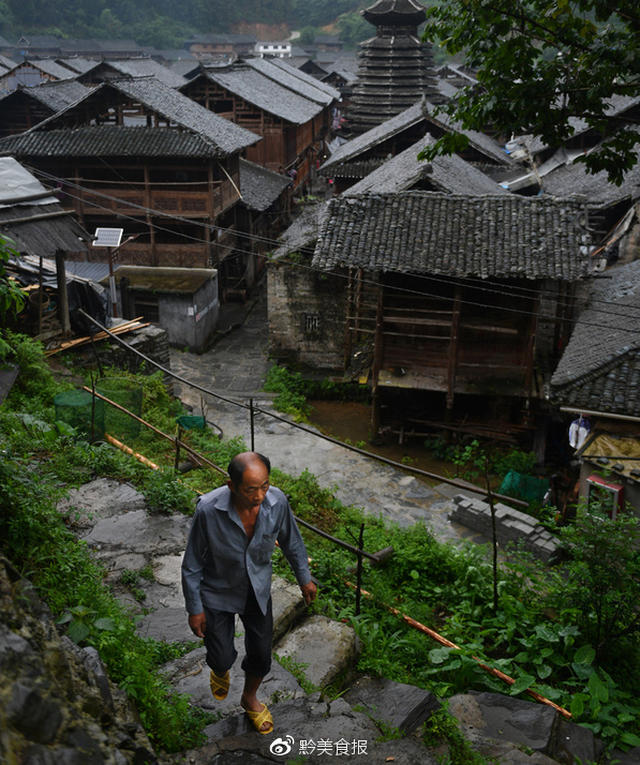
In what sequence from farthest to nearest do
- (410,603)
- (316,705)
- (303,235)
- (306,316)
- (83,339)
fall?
1. (303,235)
2. (306,316)
3. (83,339)
4. (410,603)
5. (316,705)

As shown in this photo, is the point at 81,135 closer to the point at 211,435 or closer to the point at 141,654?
the point at 211,435

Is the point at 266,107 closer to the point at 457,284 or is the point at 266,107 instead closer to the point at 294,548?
the point at 457,284

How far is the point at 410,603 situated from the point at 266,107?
111ft

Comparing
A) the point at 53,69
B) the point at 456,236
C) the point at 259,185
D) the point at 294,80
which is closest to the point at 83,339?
the point at 456,236

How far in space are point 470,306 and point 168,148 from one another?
13241 millimetres

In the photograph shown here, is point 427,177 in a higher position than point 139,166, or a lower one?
lower

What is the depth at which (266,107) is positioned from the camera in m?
36.2

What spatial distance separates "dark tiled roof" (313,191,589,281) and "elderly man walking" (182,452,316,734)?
12.3m

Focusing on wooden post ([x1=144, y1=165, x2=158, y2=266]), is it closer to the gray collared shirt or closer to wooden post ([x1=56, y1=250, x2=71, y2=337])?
wooden post ([x1=56, y1=250, x2=71, y2=337])

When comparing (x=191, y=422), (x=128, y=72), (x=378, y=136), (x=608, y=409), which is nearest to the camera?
(x=608, y=409)

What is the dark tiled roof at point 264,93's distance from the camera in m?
35.9

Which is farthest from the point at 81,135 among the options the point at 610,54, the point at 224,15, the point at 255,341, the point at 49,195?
the point at 224,15

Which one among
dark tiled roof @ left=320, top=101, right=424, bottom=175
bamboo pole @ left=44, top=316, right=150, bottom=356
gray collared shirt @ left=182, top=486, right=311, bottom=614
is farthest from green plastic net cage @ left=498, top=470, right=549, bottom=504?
dark tiled roof @ left=320, top=101, right=424, bottom=175

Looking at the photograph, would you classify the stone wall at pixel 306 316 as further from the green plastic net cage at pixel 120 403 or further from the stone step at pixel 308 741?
the stone step at pixel 308 741
